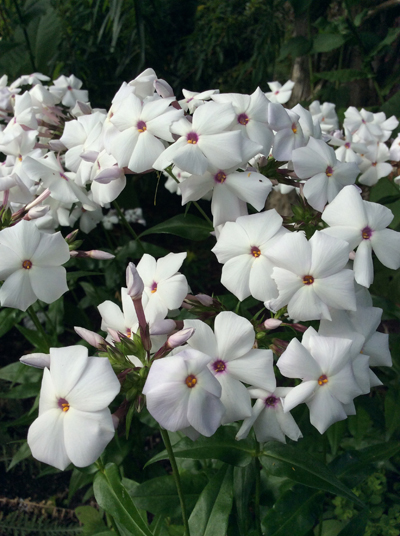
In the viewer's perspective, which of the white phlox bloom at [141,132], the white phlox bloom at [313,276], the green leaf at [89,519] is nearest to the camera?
the white phlox bloom at [313,276]

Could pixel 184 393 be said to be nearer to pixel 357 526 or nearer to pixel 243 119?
pixel 243 119

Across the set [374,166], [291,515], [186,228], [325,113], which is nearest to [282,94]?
[325,113]

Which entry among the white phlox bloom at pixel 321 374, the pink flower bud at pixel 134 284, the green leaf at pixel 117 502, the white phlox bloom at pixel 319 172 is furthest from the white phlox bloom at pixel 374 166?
the green leaf at pixel 117 502

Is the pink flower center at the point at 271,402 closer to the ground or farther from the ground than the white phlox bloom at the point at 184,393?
closer to the ground

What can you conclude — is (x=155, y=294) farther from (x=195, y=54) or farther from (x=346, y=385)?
(x=195, y=54)

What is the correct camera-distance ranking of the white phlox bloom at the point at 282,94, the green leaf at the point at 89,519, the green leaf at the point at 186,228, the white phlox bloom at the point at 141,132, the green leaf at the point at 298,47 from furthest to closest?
the green leaf at the point at 298,47 → the white phlox bloom at the point at 282,94 → the green leaf at the point at 89,519 → the green leaf at the point at 186,228 → the white phlox bloom at the point at 141,132

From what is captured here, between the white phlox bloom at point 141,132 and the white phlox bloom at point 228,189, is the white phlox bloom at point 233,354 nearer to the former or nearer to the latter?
the white phlox bloom at point 228,189

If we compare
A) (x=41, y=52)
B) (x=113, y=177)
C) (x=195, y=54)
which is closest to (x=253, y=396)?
(x=113, y=177)
